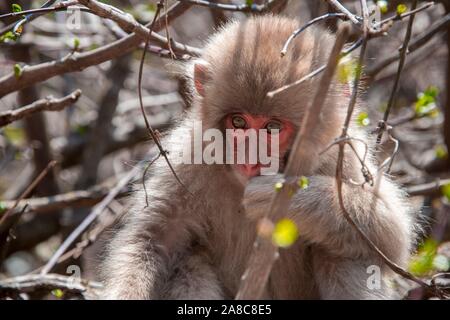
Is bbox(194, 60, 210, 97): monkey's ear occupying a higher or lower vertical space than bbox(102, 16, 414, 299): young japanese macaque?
higher

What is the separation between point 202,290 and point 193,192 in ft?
2.35

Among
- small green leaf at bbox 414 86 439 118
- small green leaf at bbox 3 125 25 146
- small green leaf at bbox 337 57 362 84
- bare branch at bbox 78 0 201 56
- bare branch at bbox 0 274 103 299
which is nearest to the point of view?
small green leaf at bbox 337 57 362 84

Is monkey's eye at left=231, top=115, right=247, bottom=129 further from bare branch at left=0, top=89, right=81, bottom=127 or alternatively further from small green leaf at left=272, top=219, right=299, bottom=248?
small green leaf at left=272, top=219, right=299, bottom=248

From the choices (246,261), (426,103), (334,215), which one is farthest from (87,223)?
(426,103)

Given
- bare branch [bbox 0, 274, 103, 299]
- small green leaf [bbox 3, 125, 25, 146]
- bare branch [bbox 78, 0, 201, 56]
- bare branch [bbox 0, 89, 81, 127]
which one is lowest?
bare branch [bbox 0, 274, 103, 299]

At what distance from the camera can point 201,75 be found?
5.04 metres

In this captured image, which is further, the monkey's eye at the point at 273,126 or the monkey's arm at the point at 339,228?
the monkey's eye at the point at 273,126

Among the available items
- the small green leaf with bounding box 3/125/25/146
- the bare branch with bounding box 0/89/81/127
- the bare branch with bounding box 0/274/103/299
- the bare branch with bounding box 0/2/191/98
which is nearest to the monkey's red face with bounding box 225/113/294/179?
the bare branch with bounding box 0/2/191/98

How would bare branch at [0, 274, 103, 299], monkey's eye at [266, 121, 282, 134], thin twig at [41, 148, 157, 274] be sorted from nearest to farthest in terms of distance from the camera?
monkey's eye at [266, 121, 282, 134] → bare branch at [0, 274, 103, 299] → thin twig at [41, 148, 157, 274]

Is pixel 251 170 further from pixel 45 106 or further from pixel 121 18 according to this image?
pixel 45 106

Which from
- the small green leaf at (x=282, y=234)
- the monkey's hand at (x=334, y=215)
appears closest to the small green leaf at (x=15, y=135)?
the monkey's hand at (x=334, y=215)

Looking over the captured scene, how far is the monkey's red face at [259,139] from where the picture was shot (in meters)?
4.57

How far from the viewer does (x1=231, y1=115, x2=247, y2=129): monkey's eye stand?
15.3ft

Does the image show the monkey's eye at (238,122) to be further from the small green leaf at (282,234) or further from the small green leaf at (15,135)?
the small green leaf at (15,135)
